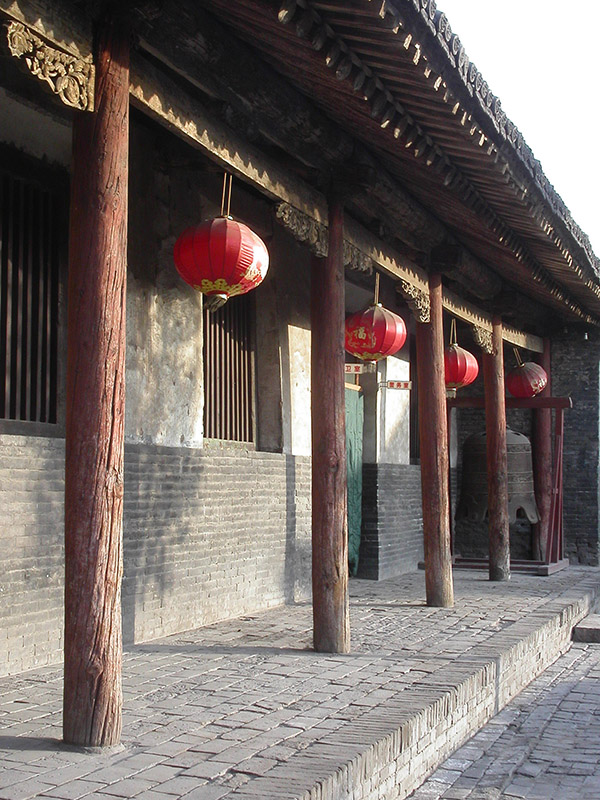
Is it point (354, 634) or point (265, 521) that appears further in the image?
point (265, 521)

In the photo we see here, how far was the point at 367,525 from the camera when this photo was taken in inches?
442

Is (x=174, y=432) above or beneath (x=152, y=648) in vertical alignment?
above

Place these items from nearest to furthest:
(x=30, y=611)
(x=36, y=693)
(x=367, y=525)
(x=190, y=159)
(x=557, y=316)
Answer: (x=36, y=693) → (x=30, y=611) → (x=190, y=159) → (x=367, y=525) → (x=557, y=316)

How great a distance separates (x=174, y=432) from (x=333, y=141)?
2.45 meters

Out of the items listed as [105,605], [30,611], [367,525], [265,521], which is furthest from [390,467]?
[105,605]

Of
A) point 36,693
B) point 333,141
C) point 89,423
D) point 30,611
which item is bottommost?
point 36,693

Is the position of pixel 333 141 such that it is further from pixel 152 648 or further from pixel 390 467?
pixel 390 467

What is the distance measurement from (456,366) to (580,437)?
161 inches

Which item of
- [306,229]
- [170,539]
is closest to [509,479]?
[170,539]

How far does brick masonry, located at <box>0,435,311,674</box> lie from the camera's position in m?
5.59

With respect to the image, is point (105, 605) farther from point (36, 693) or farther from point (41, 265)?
point (41, 265)

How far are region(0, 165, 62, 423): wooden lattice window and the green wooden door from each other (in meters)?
5.40

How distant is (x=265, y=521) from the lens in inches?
336

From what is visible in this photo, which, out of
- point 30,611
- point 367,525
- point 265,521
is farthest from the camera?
point 367,525
